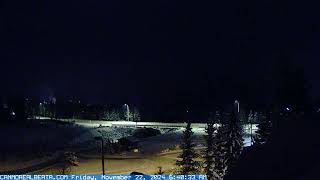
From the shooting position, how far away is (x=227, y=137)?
28.9 metres

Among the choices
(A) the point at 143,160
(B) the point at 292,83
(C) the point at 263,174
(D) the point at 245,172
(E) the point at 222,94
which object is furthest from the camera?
(E) the point at 222,94

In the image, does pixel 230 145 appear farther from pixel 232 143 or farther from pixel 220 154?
pixel 220 154

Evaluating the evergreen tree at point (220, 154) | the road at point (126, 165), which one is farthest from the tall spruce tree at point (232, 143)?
the road at point (126, 165)

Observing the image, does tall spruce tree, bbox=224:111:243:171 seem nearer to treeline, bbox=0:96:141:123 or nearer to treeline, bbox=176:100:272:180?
treeline, bbox=176:100:272:180

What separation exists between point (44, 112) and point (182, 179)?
7758 cm

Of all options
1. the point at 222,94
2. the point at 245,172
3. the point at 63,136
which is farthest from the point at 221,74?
the point at 245,172

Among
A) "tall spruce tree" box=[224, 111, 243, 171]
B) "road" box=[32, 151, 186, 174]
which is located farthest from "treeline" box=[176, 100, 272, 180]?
"road" box=[32, 151, 186, 174]

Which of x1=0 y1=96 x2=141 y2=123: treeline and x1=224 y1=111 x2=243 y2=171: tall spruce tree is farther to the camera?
x1=0 y1=96 x2=141 y2=123: treeline

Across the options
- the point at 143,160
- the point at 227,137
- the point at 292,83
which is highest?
the point at 292,83

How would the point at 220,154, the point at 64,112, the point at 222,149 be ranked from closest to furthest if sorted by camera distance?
the point at 222,149 → the point at 220,154 → the point at 64,112

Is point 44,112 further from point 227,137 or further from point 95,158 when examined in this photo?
point 227,137

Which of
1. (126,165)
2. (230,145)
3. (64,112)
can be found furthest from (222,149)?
(64,112)

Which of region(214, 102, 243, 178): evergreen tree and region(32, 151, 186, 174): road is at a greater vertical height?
region(214, 102, 243, 178): evergreen tree

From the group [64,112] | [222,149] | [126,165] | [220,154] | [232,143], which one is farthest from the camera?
[64,112]
